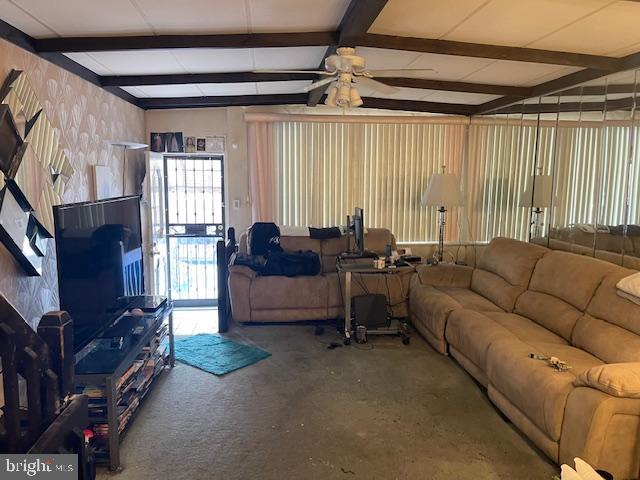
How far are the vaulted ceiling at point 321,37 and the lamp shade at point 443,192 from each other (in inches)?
45.7

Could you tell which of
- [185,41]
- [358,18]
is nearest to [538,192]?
[358,18]

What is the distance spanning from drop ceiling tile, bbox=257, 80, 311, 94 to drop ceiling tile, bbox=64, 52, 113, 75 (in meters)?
1.42

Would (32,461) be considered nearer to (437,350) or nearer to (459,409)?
(459,409)

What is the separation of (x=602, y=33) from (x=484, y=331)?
6.64 feet

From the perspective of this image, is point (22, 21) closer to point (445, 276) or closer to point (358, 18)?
point (358, 18)

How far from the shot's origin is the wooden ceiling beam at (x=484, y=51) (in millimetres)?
3033

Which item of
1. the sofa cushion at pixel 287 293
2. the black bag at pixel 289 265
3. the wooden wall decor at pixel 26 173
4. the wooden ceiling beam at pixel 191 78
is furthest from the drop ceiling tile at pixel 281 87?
the wooden wall decor at pixel 26 173

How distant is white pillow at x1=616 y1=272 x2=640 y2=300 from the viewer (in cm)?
270

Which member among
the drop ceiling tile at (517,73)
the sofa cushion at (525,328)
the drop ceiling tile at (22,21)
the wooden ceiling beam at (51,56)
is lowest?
the sofa cushion at (525,328)

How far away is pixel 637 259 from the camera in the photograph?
125 inches

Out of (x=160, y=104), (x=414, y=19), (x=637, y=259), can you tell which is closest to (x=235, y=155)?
(x=160, y=104)

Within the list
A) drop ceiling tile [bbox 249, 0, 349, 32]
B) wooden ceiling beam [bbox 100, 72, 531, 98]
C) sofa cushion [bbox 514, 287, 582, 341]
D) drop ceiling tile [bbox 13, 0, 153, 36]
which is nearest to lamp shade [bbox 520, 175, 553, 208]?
wooden ceiling beam [bbox 100, 72, 531, 98]

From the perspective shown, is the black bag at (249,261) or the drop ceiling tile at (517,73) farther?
the black bag at (249,261)

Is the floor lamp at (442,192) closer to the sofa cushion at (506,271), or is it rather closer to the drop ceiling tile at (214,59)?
the sofa cushion at (506,271)
